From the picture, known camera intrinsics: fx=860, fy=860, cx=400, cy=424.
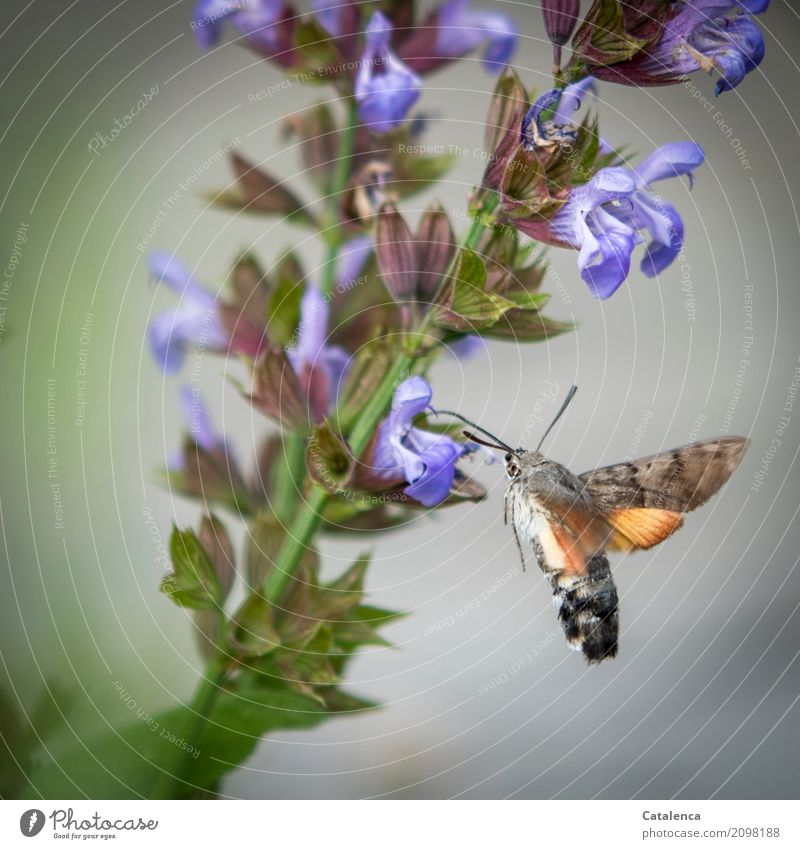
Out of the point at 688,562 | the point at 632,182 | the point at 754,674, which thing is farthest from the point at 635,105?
the point at 754,674

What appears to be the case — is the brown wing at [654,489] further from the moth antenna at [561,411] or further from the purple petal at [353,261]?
the purple petal at [353,261]

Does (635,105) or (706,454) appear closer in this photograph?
(706,454)

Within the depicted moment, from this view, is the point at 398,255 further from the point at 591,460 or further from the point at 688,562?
the point at 688,562

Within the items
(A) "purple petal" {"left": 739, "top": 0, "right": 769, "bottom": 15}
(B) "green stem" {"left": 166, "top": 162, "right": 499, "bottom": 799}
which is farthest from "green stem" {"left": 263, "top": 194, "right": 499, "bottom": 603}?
(A) "purple petal" {"left": 739, "top": 0, "right": 769, "bottom": 15}

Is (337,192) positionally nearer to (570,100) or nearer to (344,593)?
(570,100)

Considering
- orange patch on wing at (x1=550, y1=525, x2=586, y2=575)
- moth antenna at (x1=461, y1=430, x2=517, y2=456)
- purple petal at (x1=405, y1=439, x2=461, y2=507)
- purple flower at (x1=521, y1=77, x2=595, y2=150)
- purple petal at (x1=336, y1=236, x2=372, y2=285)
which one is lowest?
orange patch on wing at (x1=550, y1=525, x2=586, y2=575)
